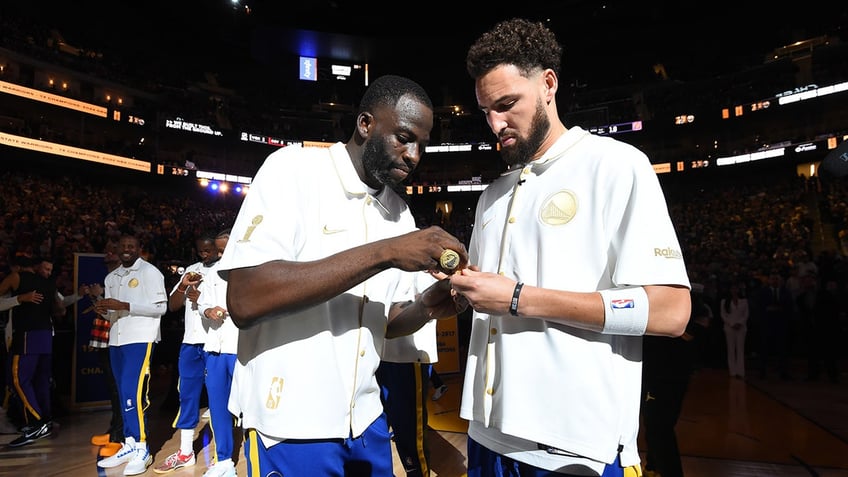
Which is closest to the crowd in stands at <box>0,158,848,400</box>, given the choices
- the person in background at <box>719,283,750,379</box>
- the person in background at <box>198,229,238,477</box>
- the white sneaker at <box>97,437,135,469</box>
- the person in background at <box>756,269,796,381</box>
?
the person in background at <box>756,269,796,381</box>

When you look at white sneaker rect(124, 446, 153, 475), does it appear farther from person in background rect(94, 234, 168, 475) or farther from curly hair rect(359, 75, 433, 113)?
curly hair rect(359, 75, 433, 113)

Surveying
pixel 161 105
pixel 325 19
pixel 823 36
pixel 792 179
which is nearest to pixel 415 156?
pixel 325 19

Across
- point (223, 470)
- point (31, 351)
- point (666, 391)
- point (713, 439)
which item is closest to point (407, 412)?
point (223, 470)

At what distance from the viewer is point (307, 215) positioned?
1.49 metres

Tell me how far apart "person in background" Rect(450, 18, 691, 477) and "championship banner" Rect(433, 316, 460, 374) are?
7.64 meters


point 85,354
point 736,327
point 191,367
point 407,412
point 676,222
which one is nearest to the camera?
point 407,412

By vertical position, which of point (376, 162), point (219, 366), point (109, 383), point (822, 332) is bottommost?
point (822, 332)

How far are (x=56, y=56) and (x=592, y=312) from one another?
3077 cm

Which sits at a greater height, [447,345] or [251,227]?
[251,227]

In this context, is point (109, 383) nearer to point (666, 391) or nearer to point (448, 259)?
point (666, 391)

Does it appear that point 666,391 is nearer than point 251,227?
No

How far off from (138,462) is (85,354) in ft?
10.8

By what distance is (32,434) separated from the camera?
5.61 meters

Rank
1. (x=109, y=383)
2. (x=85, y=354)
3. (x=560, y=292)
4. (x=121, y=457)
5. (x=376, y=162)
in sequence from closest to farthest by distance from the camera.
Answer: (x=560, y=292) → (x=376, y=162) → (x=121, y=457) → (x=109, y=383) → (x=85, y=354)
